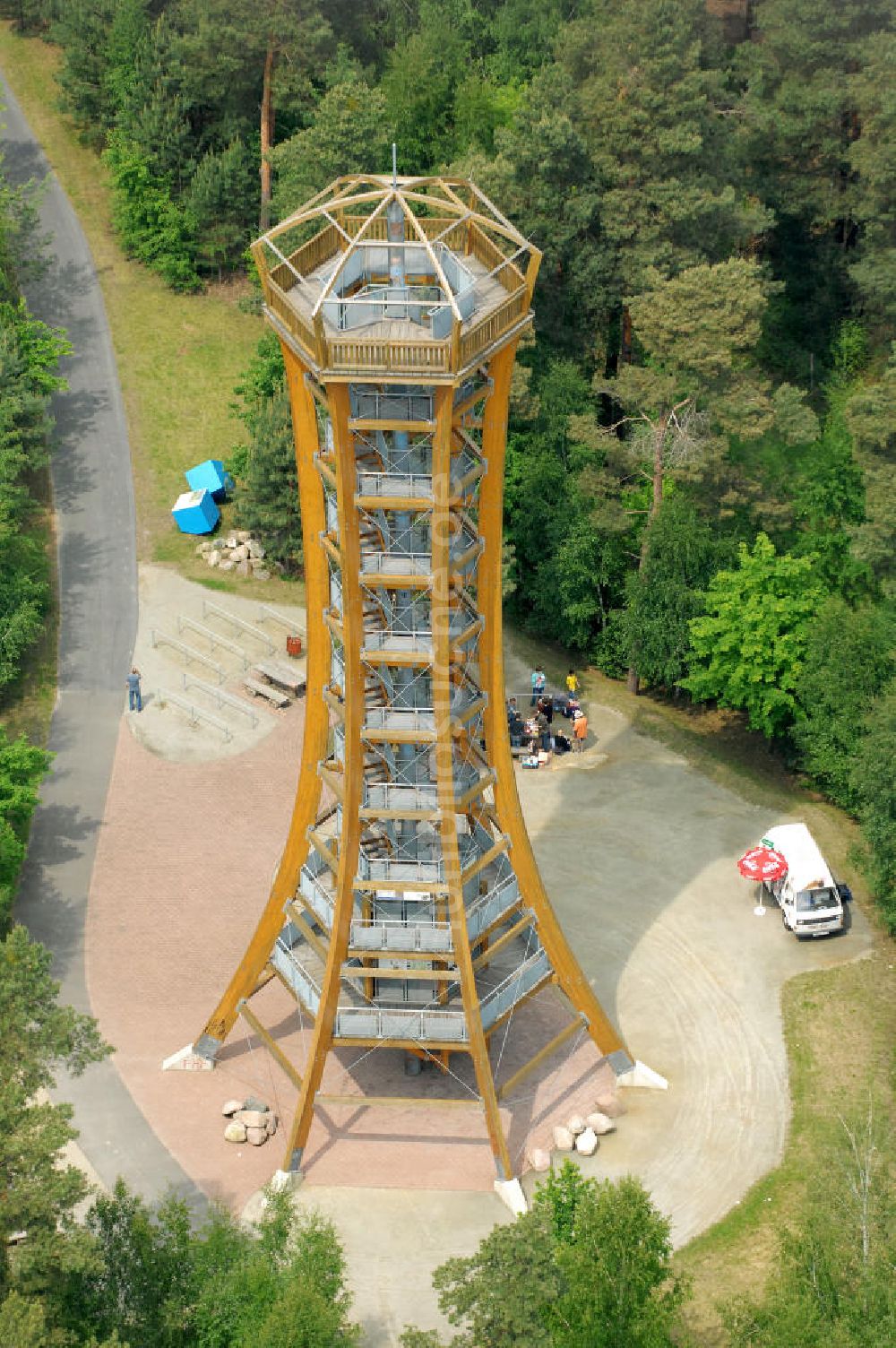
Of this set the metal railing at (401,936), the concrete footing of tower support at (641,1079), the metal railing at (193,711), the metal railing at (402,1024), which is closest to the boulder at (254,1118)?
the metal railing at (402,1024)

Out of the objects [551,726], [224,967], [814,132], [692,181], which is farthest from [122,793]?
[814,132]

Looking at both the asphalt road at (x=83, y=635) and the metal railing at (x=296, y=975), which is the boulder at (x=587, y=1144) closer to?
the metal railing at (x=296, y=975)

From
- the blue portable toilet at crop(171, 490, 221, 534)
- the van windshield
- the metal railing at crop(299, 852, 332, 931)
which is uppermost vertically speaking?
the metal railing at crop(299, 852, 332, 931)

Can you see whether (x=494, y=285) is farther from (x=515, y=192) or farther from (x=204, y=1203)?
(x=515, y=192)

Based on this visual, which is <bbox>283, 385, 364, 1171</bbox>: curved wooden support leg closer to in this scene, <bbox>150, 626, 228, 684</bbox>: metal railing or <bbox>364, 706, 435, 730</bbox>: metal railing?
<bbox>364, 706, 435, 730</bbox>: metal railing

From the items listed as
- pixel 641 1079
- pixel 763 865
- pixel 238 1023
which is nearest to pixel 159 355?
pixel 238 1023

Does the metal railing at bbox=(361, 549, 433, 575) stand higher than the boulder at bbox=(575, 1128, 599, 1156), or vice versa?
the metal railing at bbox=(361, 549, 433, 575)

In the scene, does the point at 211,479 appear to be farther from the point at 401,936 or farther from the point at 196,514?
the point at 401,936

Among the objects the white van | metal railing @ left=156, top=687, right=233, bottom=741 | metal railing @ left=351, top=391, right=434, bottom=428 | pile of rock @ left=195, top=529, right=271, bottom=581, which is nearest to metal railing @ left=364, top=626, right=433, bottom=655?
metal railing @ left=351, top=391, right=434, bottom=428
